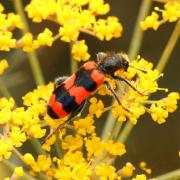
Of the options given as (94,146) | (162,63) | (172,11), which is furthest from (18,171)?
(172,11)

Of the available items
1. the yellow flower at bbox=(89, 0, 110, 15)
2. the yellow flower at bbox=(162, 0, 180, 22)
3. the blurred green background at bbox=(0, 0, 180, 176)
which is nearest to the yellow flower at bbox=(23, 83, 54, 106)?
the yellow flower at bbox=(89, 0, 110, 15)

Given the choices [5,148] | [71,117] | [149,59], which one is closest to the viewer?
[5,148]

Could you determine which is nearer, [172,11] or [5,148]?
[5,148]

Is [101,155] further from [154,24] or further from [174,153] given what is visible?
[174,153]

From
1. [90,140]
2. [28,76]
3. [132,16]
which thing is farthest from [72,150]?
[132,16]

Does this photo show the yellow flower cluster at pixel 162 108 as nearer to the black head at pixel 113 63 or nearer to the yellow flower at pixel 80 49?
the black head at pixel 113 63

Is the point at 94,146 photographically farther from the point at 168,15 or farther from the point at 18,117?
the point at 168,15

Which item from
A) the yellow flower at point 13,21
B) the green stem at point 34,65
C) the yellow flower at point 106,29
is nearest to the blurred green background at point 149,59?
the green stem at point 34,65
